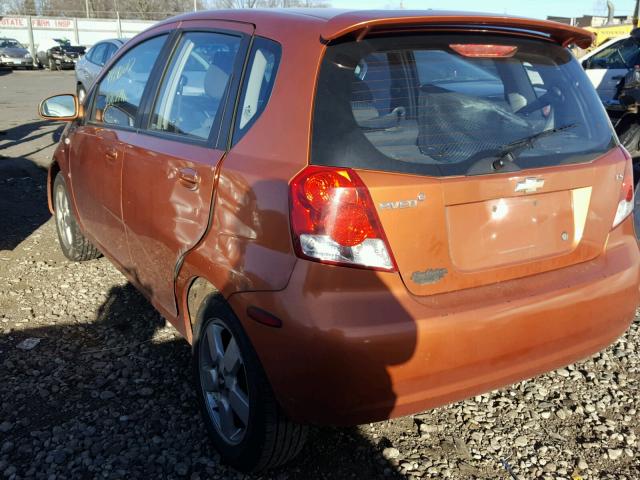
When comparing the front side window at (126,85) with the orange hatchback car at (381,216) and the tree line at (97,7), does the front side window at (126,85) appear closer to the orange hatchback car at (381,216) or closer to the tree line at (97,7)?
the orange hatchback car at (381,216)

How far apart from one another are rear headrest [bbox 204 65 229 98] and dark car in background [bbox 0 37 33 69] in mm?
33363

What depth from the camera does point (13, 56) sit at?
3142cm

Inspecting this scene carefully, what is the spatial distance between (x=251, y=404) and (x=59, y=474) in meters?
0.91

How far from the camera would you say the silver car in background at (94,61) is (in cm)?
1175

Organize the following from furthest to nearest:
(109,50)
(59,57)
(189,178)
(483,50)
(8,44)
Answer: (59,57), (8,44), (109,50), (189,178), (483,50)

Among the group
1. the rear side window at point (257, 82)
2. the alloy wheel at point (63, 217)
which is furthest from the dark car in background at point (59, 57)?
the rear side window at point (257, 82)

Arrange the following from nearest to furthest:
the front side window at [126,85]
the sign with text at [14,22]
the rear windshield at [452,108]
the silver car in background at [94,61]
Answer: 1. the rear windshield at [452,108]
2. the front side window at [126,85]
3. the silver car in background at [94,61]
4. the sign with text at [14,22]

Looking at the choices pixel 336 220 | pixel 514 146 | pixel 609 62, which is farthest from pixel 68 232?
pixel 609 62

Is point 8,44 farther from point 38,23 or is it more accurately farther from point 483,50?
point 483,50

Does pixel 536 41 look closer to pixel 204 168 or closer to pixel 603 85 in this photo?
pixel 204 168

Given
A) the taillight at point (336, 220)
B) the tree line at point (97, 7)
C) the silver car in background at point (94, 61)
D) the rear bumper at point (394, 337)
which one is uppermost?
the taillight at point (336, 220)

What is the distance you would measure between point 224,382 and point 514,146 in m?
1.50

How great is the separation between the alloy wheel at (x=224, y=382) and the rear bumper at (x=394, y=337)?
312mm

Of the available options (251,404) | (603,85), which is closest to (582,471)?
(251,404)
